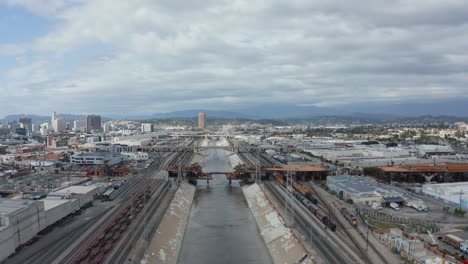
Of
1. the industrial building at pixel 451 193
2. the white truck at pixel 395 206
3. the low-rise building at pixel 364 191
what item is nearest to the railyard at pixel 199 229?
the low-rise building at pixel 364 191

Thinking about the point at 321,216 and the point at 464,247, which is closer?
the point at 464,247

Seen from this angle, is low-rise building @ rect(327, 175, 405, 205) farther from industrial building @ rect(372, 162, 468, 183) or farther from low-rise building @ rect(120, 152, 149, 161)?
low-rise building @ rect(120, 152, 149, 161)

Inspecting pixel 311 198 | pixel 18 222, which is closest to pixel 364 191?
pixel 311 198

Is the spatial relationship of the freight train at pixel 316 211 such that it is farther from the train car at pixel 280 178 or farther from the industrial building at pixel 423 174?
the industrial building at pixel 423 174

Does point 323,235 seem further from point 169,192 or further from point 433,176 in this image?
point 433,176

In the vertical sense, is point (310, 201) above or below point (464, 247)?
below

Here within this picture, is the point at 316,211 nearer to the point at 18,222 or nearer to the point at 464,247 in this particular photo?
the point at 464,247
